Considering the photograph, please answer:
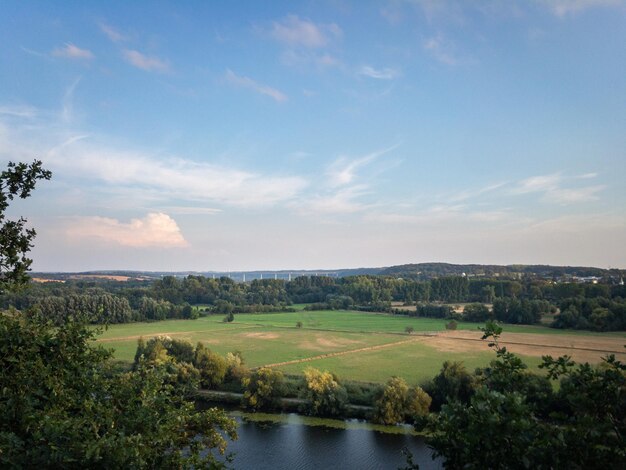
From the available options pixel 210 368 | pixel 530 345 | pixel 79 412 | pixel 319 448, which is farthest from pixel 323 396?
pixel 530 345

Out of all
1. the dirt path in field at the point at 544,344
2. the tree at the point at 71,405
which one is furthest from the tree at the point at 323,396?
the tree at the point at 71,405

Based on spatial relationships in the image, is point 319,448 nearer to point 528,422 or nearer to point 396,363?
point 396,363

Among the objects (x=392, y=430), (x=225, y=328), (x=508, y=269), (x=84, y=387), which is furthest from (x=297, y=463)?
(x=508, y=269)

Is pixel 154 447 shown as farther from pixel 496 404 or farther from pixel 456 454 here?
pixel 496 404

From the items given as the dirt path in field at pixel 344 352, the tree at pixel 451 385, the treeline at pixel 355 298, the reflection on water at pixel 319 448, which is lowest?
the reflection on water at pixel 319 448

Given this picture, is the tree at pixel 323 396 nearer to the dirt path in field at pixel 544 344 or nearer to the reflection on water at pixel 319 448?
the reflection on water at pixel 319 448

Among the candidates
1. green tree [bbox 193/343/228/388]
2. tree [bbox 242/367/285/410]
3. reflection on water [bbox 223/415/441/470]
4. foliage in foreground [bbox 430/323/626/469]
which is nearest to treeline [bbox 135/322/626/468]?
foliage in foreground [bbox 430/323/626/469]
